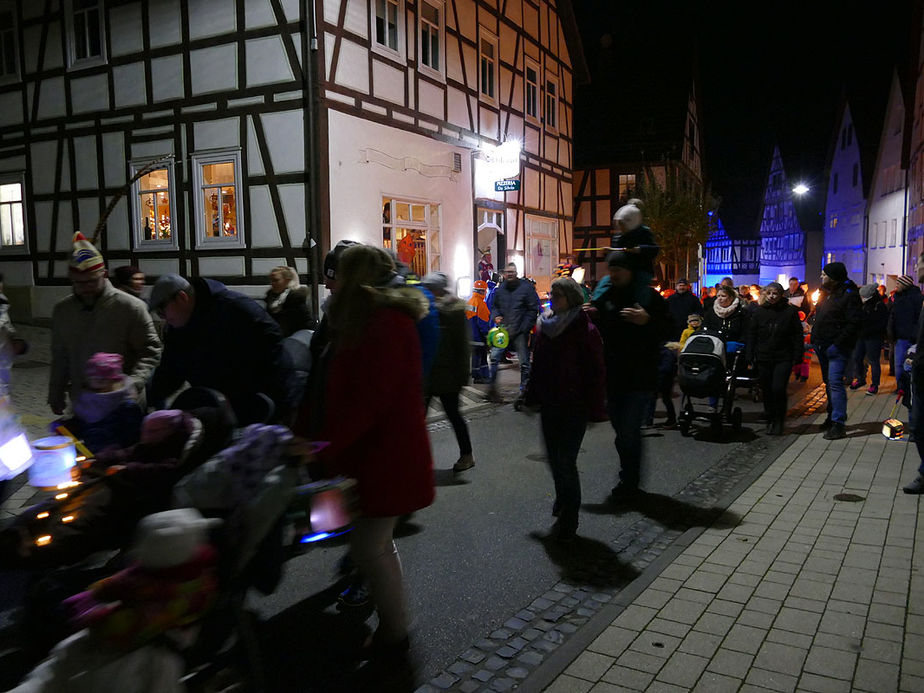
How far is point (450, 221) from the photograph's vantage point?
18.2 m

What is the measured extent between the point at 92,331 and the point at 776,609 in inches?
189

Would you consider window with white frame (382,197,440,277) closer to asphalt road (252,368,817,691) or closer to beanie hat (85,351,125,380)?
asphalt road (252,368,817,691)

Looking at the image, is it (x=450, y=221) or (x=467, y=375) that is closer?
(x=467, y=375)

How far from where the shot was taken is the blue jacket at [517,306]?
11656mm

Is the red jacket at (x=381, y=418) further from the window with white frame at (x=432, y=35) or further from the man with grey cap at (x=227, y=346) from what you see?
the window with white frame at (x=432, y=35)

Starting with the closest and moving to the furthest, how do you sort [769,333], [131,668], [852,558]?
[131,668] < [852,558] < [769,333]

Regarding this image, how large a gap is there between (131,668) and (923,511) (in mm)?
5737

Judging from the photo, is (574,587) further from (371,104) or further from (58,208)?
(58,208)

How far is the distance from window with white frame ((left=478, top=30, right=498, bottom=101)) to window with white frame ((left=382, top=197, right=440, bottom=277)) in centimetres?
437

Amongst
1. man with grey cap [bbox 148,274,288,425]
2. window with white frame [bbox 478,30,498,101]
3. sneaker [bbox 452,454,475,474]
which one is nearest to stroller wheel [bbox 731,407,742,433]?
sneaker [bbox 452,454,475,474]

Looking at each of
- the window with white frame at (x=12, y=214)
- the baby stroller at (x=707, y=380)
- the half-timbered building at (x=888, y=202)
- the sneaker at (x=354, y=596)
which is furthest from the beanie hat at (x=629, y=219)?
the half-timbered building at (x=888, y=202)

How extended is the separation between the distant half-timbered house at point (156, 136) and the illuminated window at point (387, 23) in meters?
2.24

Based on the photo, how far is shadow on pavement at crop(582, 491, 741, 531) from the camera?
5.60 metres

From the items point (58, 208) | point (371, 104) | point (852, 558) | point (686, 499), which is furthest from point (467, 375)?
point (58, 208)
